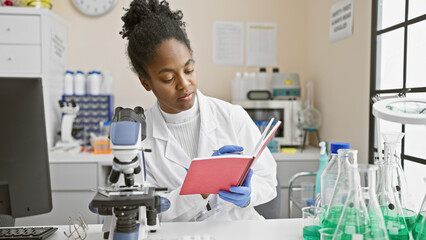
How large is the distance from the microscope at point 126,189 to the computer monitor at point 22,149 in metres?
0.16

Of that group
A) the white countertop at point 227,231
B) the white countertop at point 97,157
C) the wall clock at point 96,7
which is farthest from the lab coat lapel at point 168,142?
the wall clock at point 96,7

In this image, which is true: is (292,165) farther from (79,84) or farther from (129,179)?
(129,179)

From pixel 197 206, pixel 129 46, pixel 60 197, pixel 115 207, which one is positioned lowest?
pixel 60 197

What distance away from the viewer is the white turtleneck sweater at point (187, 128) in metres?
1.61

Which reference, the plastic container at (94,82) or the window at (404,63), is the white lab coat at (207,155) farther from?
the plastic container at (94,82)

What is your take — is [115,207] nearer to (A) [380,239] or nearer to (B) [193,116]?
(A) [380,239]

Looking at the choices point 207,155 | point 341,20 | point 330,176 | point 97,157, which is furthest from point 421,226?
point 97,157

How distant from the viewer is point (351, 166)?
0.87 metres

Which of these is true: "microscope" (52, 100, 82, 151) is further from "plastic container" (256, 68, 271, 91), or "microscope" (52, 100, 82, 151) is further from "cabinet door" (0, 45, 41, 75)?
"plastic container" (256, 68, 271, 91)

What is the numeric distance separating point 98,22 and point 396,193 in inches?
110

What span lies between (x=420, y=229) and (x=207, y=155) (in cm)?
83

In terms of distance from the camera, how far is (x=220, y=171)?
111cm

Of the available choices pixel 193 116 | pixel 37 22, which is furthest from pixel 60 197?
pixel 193 116

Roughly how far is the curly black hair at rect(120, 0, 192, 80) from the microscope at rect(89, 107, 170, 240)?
1.49ft
